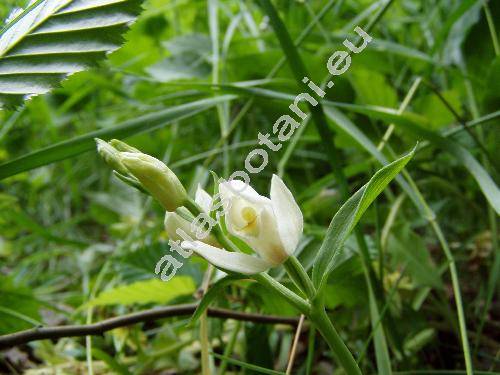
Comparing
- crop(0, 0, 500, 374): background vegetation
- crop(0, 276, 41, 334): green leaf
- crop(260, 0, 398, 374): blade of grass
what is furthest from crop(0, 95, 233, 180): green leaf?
crop(0, 276, 41, 334): green leaf

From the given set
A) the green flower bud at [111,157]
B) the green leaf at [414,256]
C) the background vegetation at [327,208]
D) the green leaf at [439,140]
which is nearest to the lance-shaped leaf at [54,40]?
the background vegetation at [327,208]

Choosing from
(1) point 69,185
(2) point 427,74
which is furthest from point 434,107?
(1) point 69,185

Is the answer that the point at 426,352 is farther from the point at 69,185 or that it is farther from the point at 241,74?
the point at 69,185

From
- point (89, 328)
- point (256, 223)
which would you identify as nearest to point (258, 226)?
point (256, 223)

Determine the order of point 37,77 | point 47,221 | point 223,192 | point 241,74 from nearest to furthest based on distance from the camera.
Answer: point 223,192, point 37,77, point 241,74, point 47,221

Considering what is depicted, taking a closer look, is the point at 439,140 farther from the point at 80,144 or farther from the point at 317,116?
the point at 80,144

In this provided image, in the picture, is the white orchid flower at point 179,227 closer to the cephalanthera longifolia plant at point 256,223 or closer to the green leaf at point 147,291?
the cephalanthera longifolia plant at point 256,223

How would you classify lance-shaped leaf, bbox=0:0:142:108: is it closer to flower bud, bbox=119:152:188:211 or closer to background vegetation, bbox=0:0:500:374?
background vegetation, bbox=0:0:500:374
